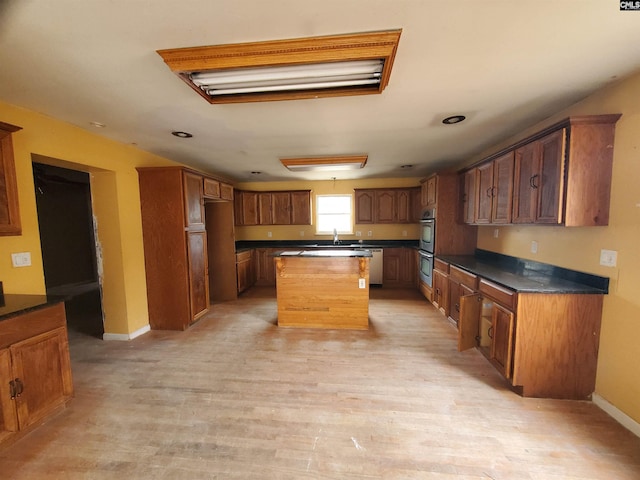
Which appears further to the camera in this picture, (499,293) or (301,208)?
(301,208)

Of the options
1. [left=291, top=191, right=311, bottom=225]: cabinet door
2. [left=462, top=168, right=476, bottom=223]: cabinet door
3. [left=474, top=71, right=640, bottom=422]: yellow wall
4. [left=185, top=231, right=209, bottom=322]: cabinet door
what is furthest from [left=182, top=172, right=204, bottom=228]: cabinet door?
[left=474, top=71, right=640, bottom=422]: yellow wall

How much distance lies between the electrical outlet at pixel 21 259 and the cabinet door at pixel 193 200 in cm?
141

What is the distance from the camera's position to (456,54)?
1.42 meters

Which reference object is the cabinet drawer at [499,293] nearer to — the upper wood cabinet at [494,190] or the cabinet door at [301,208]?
the upper wood cabinet at [494,190]

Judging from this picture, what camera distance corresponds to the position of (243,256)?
493cm

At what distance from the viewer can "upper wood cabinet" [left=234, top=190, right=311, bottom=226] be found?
5.47 metres

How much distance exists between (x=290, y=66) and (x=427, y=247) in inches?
147

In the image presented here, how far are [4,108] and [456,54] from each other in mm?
3372

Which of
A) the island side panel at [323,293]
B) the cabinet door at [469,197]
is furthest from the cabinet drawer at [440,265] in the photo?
the island side panel at [323,293]

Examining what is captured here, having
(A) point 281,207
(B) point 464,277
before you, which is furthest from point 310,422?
(A) point 281,207

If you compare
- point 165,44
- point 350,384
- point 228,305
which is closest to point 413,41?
point 165,44

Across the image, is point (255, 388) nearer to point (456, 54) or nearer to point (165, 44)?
point (165, 44)

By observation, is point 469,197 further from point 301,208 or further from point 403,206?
point 301,208

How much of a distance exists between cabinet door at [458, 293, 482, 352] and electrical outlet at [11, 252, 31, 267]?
158 inches
